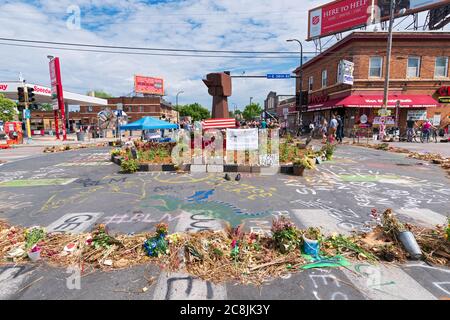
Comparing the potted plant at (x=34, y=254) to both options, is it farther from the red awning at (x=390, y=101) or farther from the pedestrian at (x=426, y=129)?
the pedestrian at (x=426, y=129)

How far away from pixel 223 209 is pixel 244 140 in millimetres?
5017

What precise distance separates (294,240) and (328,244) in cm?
52

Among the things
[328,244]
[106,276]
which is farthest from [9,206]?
[328,244]

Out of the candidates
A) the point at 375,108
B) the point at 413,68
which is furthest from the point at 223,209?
the point at 413,68

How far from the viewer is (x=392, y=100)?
72.2ft

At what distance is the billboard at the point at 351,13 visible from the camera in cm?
2429

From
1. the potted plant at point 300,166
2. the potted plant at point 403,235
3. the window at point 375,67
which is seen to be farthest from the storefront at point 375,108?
the potted plant at point 403,235

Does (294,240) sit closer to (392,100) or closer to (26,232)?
(26,232)

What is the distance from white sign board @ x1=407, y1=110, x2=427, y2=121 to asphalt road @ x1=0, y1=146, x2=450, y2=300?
50.6ft

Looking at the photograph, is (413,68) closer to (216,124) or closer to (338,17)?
(338,17)

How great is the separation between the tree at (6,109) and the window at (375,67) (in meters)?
39.4

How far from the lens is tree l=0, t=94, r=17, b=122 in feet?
92.7

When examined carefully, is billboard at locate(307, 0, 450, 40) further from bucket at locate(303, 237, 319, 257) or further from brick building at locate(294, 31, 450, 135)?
bucket at locate(303, 237, 319, 257)

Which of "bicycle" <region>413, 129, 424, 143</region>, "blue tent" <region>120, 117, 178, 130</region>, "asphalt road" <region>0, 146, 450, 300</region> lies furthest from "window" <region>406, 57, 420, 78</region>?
"blue tent" <region>120, 117, 178, 130</region>
